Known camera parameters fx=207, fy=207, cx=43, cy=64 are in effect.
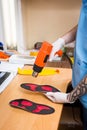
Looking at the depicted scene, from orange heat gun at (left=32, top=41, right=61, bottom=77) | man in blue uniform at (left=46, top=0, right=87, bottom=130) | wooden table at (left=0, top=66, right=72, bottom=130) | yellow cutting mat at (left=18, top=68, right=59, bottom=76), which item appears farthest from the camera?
yellow cutting mat at (left=18, top=68, right=59, bottom=76)

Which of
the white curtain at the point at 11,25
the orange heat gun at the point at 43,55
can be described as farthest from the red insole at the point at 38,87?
the white curtain at the point at 11,25

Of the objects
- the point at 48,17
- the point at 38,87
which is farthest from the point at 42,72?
the point at 48,17

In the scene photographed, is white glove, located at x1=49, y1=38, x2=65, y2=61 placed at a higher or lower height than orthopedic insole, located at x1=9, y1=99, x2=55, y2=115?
higher

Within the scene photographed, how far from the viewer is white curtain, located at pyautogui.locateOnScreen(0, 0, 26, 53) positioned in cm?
193

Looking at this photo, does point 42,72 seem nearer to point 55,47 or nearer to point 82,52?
point 55,47

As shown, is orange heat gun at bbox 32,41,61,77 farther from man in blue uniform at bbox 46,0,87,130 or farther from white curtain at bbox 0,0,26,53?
white curtain at bbox 0,0,26,53

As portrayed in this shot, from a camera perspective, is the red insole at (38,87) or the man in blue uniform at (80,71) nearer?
the man in blue uniform at (80,71)

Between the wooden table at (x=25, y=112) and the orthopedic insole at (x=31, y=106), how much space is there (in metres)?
0.02

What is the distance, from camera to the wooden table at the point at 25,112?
837 millimetres

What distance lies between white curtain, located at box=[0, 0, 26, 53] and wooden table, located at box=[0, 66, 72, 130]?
30.4 inches

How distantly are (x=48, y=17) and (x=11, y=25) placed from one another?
1.20ft

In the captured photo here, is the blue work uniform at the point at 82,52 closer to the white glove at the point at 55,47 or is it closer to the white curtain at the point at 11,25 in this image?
the white glove at the point at 55,47

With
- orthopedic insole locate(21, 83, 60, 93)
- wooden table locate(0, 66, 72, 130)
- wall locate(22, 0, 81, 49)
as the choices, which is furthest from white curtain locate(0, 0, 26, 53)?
orthopedic insole locate(21, 83, 60, 93)

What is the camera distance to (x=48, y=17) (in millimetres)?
2004
